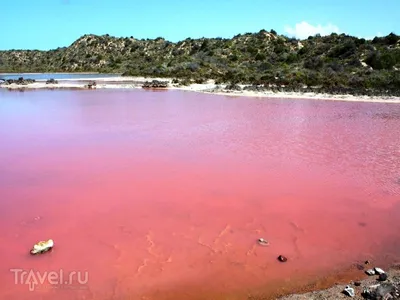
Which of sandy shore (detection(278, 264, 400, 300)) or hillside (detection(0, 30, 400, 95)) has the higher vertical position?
hillside (detection(0, 30, 400, 95))

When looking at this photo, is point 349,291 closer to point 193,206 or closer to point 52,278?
point 193,206

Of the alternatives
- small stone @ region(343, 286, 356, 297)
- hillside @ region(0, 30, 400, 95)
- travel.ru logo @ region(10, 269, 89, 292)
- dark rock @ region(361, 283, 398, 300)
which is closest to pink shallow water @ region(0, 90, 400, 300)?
travel.ru logo @ region(10, 269, 89, 292)

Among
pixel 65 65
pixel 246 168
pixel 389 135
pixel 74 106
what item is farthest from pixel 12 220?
pixel 65 65

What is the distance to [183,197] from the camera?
26.7ft

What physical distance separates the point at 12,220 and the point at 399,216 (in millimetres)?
7282

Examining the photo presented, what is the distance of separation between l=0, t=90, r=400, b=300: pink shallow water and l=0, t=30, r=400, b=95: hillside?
17.4 m

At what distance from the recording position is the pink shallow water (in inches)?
215

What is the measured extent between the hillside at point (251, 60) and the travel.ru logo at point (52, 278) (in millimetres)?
25072

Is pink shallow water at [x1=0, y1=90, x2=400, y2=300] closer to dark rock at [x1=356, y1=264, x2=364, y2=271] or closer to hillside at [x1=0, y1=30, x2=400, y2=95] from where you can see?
dark rock at [x1=356, y1=264, x2=364, y2=271]

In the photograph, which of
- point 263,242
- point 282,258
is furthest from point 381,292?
point 263,242

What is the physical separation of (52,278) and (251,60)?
47.9 meters

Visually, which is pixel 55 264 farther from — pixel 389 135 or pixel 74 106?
pixel 74 106

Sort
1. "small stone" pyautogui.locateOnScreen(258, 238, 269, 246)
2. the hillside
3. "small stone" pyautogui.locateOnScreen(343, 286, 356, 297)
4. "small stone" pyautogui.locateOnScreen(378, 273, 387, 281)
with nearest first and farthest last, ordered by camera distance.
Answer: "small stone" pyautogui.locateOnScreen(343, 286, 356, 297) → "small stone" pyautogui.locateOnScreen(378, 273, 387, 281) → "small stone" pyautogui.locateOnScreen(258, 238, 269, 246) → the hillside

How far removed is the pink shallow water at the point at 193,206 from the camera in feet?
17.9
